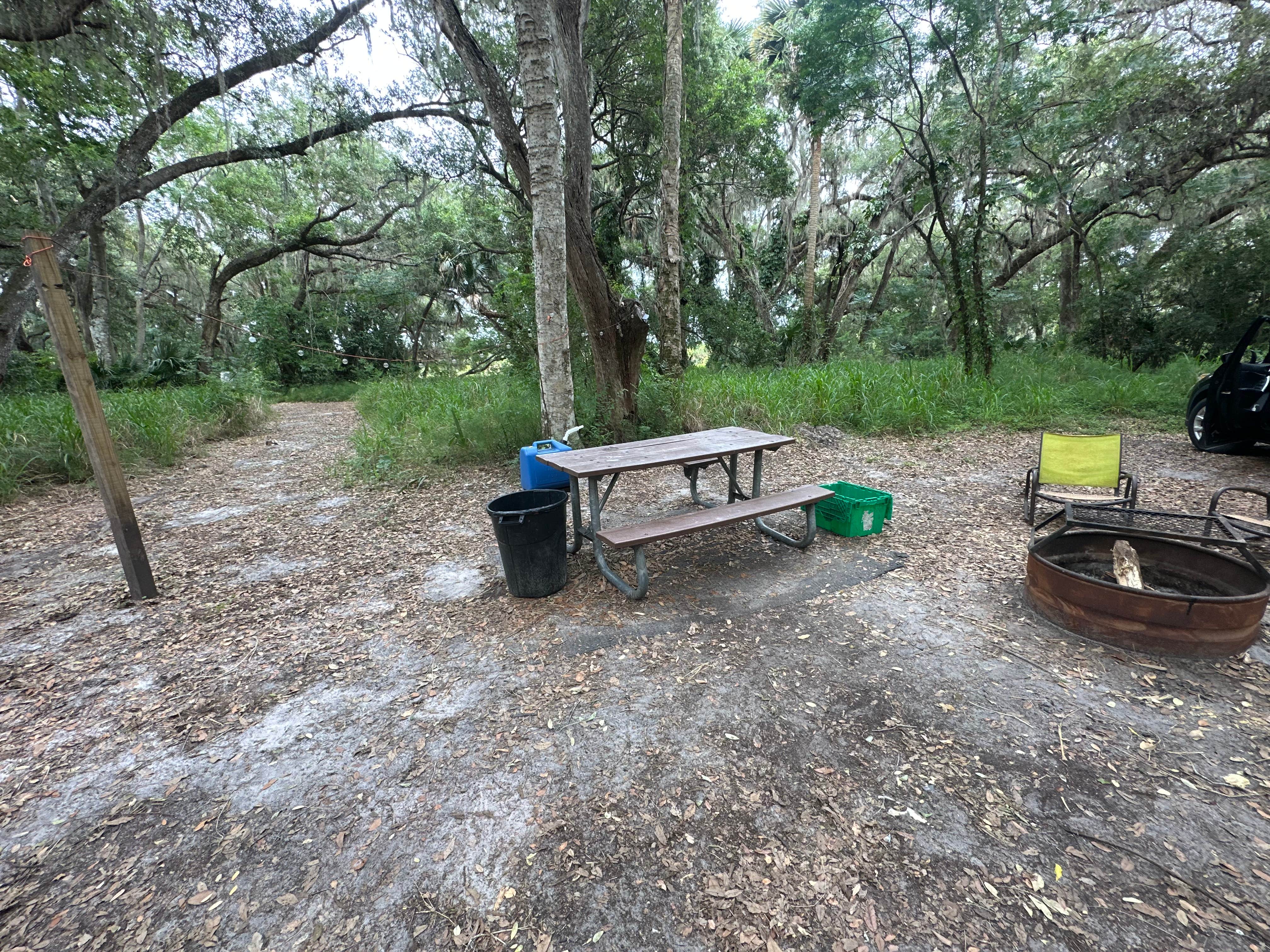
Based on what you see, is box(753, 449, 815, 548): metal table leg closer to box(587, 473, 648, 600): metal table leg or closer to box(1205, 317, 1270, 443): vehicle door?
box(587, 473, 648, 600): metal table leg

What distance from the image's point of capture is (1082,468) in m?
3.79

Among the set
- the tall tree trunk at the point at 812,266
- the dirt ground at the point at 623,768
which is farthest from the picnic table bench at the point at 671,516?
the tall tree trunk at the point at 812,266

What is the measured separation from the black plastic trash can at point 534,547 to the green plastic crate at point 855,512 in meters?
1.87

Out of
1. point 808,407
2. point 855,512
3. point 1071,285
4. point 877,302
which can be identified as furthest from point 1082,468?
point 877,302

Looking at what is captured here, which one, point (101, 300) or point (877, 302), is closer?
point (101, 300)

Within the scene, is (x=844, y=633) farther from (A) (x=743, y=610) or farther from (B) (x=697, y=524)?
(B) (x=697, y=524)

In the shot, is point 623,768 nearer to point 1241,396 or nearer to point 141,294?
point 1241,396

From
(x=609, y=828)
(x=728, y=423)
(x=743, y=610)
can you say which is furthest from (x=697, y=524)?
(x=728, y=423)

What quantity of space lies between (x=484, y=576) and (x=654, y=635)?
132 cm

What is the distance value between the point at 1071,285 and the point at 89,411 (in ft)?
57.5

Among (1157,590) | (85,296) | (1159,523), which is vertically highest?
(85,296)

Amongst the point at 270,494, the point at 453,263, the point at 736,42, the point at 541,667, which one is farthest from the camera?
the point at 453,263

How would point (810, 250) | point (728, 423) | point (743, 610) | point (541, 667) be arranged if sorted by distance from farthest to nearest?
1. point (810, 250)
2. point (728, 423)
3. point (743, 610)
4. point (541, 667)

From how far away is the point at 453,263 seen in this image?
1548 centimetres
